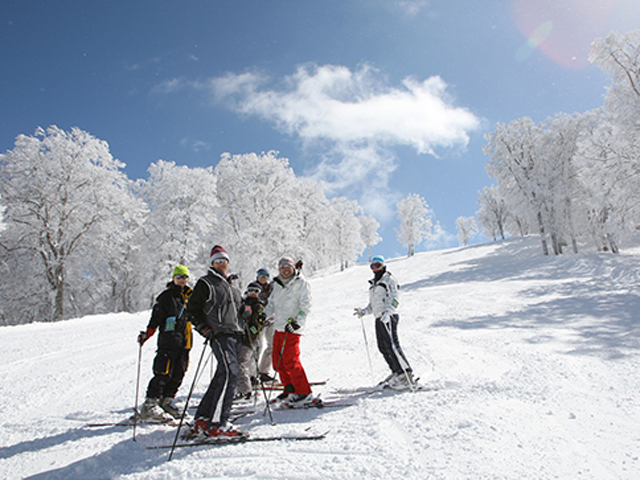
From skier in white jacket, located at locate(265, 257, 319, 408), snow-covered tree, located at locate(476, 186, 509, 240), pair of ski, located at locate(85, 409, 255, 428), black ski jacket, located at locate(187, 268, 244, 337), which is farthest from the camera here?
snow-covered tree, located at locate(476, 186, 509, 240)

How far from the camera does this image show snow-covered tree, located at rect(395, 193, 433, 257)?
5678 centimetres

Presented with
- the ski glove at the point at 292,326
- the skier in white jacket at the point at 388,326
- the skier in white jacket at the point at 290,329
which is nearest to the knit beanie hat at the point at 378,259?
the skier in white jacket at the point at 388,326

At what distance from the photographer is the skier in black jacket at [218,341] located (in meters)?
3.74

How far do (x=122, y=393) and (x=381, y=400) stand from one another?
15.4 ft

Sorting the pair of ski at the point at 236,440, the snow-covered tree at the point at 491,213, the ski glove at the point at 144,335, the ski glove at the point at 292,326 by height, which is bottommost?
the pair of ski at the point at 236,440

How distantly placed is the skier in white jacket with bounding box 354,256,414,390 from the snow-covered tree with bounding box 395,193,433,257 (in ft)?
173

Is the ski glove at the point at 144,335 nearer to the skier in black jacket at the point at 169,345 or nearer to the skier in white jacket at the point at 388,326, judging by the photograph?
the skier in black jacket at the point at 169,345

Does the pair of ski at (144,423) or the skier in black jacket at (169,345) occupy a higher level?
the skier in black jacket at (169,345)

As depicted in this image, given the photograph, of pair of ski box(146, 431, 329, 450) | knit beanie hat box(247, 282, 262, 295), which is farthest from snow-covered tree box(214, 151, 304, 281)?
pair of ski box(146, 431, 329, 450)

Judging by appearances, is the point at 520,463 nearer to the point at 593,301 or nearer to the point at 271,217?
the point at 593,301

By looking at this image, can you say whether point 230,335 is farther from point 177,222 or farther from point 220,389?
point 177,222

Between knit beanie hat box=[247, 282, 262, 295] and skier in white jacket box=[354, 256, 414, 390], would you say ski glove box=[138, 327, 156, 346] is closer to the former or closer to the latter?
knit beanie hat box=[247, 282, 262, 295]

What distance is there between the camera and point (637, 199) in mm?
14570

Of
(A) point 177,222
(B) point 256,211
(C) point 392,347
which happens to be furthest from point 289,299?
(B) point 256,211
